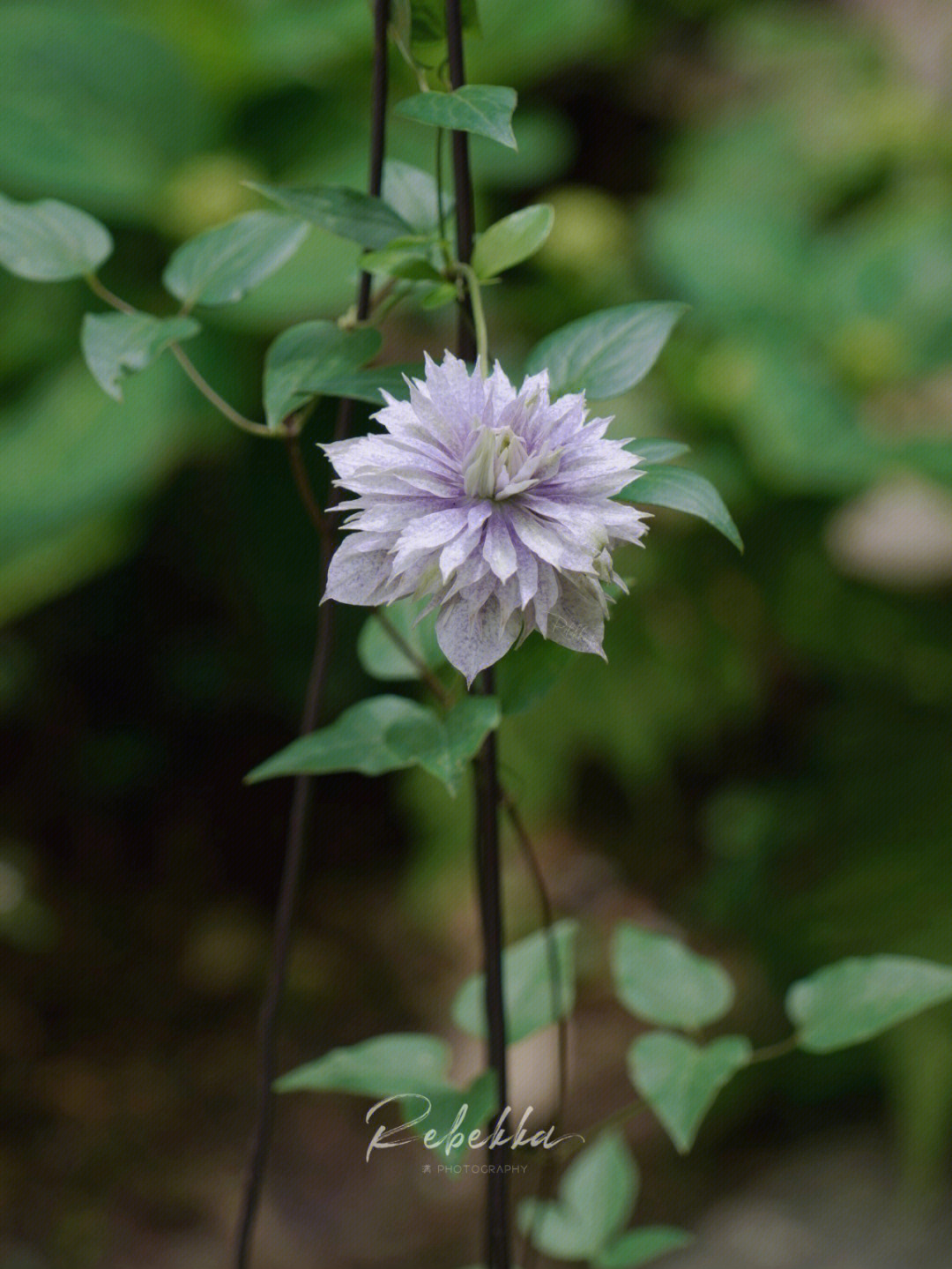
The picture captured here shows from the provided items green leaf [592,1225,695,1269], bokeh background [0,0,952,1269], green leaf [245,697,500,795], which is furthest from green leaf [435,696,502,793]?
bokeh background [0,0,952,1269]

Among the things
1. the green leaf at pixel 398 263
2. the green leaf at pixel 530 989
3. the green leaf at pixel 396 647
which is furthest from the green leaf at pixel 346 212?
the green leaf at pixel 530 989

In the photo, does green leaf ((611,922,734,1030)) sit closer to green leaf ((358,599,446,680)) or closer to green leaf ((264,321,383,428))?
green leaf ((358,599,446,680))

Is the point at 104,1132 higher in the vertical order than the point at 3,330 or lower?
lower

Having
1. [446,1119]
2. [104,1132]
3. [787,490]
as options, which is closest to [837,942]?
[787,490]

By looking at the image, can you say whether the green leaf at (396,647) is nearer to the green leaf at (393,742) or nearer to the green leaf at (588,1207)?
the green leaf at (393,742)

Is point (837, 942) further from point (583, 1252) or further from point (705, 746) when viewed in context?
point (583, 1252)

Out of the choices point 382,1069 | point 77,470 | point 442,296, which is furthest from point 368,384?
point 77,470
